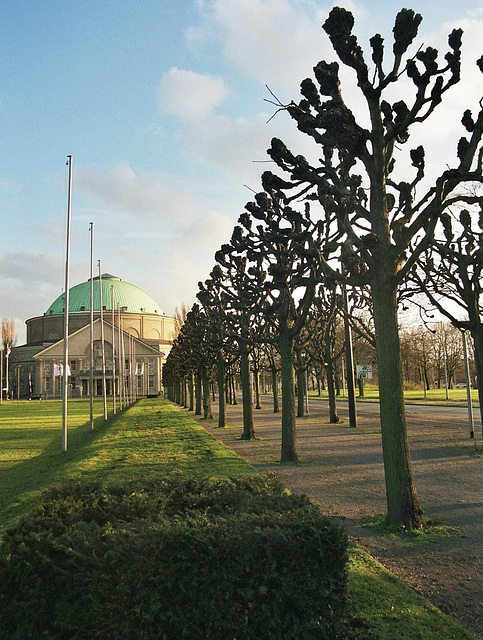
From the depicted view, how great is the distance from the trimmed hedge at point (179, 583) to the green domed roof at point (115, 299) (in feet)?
419

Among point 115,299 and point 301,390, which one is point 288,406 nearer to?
point 301,390

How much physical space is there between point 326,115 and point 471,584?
20.8 ft

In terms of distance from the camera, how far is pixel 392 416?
8281mm

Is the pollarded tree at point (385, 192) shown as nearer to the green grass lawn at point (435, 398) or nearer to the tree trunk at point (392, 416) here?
the tree trunk at point (392, 416)

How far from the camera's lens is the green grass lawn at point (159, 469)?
15.8 feet

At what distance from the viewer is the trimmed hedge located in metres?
3.80

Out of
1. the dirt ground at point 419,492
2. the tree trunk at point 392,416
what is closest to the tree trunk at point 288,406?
the dirt ground at point 419,492

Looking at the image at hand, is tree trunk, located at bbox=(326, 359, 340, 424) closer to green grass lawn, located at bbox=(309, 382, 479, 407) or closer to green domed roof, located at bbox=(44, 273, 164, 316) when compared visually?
green grass lawn, located at bbox=(309, 382, 479, 407)

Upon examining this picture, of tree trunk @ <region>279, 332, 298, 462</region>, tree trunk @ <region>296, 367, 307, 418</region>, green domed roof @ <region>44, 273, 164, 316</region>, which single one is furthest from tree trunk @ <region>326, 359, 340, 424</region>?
green domed roof @ <region>44, 273, 164, 316</region>

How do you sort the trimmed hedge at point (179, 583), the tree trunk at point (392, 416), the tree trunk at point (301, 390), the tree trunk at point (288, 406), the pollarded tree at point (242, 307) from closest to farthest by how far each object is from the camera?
the trimmed hedge at point (179, 583) → the tree trunk at point (392, 416) → the tree trunk at point (288, 406) → the pollarded tree at point (242, 307) → the tree trunk at point (301, 390)

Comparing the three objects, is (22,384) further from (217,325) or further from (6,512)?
(6,512)

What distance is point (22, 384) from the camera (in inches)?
4759

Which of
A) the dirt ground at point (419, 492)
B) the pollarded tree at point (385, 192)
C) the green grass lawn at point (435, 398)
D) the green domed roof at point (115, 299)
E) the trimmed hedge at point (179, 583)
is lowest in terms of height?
the green grass lawn at point (435, 398)

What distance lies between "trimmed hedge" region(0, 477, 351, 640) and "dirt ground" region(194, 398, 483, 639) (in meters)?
1.71
